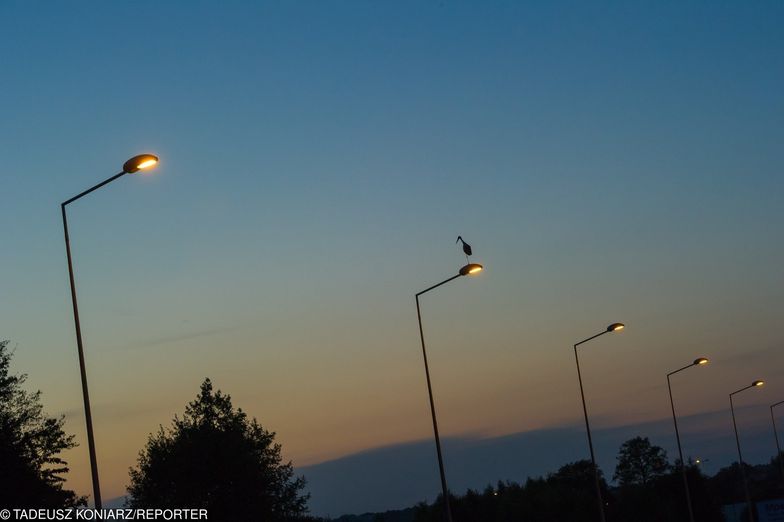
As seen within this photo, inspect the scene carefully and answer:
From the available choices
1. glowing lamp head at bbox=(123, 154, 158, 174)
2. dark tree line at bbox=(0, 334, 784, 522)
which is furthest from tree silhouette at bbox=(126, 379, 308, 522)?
glowing lamp head at bbox=(123, 154, 158, 174)

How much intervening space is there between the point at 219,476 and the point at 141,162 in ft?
179

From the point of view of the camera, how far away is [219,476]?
74125mm

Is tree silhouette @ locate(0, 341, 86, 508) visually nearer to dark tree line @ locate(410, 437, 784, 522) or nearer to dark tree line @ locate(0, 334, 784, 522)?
dark tree line @ locate(0, 334, 784, 522)


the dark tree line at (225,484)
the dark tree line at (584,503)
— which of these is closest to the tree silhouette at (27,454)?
the dark tree line at (225,484)

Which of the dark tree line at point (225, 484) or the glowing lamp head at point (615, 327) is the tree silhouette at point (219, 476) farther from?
the glowing lamp head at point (615, 327)

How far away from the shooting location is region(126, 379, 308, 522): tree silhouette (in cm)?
7350

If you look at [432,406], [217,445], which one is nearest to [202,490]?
[217,445]

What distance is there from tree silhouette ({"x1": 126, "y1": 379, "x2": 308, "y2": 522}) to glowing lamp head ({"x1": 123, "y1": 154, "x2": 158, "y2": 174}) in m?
52.9

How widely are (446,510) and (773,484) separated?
528 feet

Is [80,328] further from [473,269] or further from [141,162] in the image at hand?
[473,269]

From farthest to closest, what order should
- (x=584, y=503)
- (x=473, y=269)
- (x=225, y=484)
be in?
(x=584, y=503) < (x=225, y=484) < (x=473, y=269)

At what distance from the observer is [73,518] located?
47.8m

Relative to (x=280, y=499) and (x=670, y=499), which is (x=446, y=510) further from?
(x=670, y=499)

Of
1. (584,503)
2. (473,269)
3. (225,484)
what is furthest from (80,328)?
(584,503)
